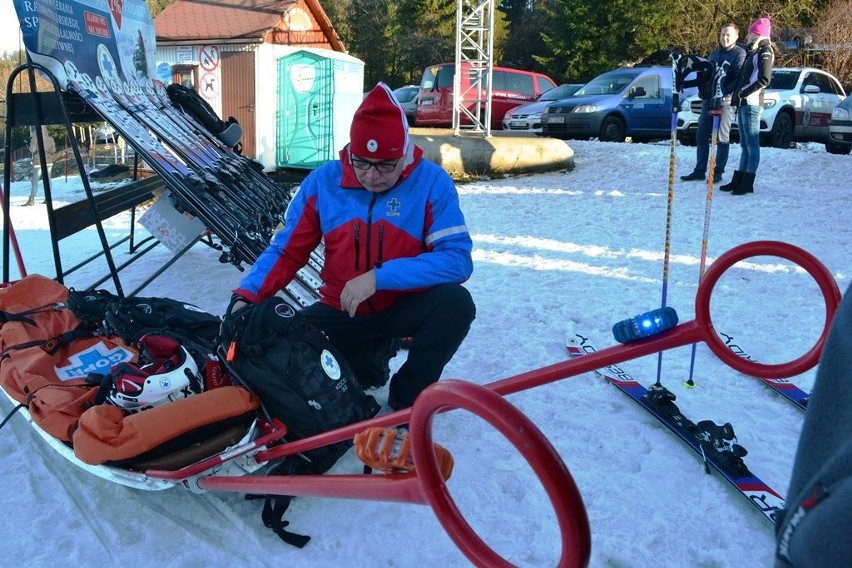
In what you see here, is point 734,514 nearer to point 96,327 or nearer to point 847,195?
point 96,327

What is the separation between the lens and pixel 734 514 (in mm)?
2201

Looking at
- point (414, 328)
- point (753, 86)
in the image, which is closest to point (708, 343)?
point (414, 328)

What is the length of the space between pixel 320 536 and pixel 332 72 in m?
12.1

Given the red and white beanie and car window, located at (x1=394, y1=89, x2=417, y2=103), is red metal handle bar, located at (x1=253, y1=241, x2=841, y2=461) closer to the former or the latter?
the red and white beanie

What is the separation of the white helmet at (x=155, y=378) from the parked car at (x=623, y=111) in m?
11.9

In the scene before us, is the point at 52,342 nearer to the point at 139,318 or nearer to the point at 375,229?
the point at 139,318

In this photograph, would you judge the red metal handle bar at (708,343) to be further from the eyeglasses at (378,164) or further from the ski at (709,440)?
the eyeglasses at (378,164)

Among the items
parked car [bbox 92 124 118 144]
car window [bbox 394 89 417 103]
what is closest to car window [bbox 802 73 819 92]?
car window [bbox 394 89 417 103]

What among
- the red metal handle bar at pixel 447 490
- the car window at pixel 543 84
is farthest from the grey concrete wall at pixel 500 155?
the red metal handle bar at pixel 447 490

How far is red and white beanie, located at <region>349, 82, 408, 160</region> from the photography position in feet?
7.62

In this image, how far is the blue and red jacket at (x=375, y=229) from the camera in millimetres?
2486

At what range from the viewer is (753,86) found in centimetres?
689

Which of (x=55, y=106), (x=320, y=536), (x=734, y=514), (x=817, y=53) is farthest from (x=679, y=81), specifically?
(x=817, y=53)

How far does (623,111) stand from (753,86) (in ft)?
20.7
